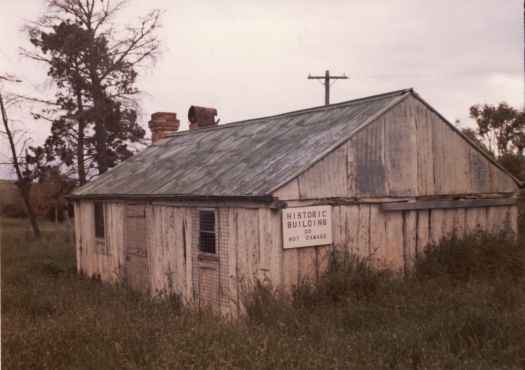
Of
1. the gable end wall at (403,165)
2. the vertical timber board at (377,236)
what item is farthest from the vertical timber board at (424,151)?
the vertical timber board at (377,236)

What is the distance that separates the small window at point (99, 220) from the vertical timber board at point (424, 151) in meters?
9.04

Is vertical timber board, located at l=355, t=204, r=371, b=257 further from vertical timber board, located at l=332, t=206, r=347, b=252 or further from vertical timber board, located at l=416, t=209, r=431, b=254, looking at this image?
vertical timber board, located at l=416, t=209, r=431, b=254

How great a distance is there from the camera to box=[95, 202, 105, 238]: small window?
15696 millimetres

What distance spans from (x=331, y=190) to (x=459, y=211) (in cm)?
364

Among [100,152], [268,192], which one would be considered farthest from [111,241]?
[100,152]

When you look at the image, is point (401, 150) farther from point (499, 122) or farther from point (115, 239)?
point (499, 122)

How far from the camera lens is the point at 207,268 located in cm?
1095

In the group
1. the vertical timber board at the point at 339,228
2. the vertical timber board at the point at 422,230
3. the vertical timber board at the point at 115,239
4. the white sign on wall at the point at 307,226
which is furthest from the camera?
the vertical timber board at the point at 115,239

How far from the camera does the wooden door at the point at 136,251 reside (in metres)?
13.2

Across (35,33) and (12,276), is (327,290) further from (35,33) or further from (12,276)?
(35,33)

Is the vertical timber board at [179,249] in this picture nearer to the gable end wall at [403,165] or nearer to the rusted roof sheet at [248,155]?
the rusted roof sheet at [248,155]

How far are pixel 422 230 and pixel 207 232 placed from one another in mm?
4444

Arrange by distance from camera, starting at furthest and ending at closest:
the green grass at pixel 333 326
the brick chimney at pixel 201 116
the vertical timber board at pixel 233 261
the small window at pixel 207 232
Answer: the brick chimney at pixel 201 116 < the small window at pixel 207 232 < the vertical timber board at pixel 233 261 < the green grass at pixel 333 326

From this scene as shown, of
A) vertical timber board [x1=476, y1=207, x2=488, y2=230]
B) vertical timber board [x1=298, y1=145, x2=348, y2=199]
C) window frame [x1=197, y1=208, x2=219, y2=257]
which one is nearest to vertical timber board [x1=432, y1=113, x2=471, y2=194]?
vertical timber board [x1=476, y1=207, x2=488, y2=230]
